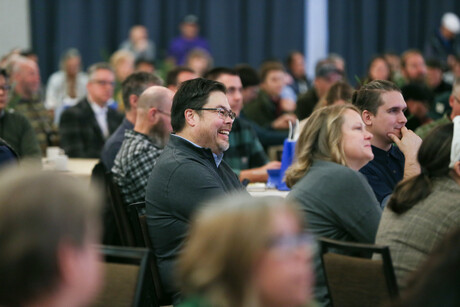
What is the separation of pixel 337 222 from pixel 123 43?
10.1 metres

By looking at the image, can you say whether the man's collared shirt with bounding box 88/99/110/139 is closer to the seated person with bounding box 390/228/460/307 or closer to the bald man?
the bald man

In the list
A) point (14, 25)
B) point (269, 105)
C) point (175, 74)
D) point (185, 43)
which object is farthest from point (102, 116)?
point (14, 25)

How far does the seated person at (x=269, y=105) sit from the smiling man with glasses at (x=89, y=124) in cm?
140

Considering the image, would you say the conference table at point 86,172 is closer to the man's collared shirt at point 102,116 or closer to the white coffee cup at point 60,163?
the white coffee cup at point 60,163

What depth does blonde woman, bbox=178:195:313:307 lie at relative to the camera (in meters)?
1.45

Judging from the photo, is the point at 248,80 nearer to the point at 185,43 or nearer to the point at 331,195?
the point at 331,195

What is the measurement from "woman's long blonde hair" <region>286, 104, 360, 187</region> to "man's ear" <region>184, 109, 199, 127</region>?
24.0 inches

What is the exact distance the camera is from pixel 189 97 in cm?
340

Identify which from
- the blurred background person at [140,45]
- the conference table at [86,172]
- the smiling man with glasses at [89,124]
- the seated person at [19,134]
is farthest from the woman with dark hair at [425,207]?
the blurred background person at [140,45]

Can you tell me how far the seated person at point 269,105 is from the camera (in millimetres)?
7008

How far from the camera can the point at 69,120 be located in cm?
616

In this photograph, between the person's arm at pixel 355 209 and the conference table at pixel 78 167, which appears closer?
the person's arm at pixel 355 209

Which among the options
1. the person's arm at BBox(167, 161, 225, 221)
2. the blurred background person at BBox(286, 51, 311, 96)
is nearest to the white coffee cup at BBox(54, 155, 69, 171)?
the person's arm at BBox(167, 161, 225, 221)

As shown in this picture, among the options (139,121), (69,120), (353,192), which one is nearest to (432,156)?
(353,192)
